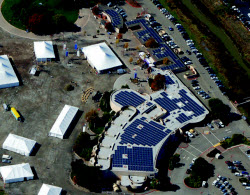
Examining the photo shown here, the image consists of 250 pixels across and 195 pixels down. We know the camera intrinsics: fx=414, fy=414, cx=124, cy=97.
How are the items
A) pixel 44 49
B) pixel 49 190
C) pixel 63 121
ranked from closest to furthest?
pixel 49 190 → pixel 63 121 → pixel 44 49

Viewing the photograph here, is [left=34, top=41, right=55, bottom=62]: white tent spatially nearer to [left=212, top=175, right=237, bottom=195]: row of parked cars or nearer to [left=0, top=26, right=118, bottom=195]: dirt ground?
[left=0, top=26, right=118, bottom=195]: dirt ground

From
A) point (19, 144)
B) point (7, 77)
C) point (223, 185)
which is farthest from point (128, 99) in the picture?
point (7, 77)

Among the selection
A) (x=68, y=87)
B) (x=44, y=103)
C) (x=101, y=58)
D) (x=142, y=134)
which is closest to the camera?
(x=142, y=134)

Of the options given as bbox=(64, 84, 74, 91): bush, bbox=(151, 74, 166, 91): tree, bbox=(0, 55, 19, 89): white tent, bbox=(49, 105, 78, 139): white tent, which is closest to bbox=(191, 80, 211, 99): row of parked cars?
bbox=(151, 74, 166, 91): tree

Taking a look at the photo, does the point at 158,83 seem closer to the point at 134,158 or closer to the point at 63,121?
the point at 134,158

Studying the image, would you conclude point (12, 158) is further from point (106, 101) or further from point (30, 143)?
point (106, 101)

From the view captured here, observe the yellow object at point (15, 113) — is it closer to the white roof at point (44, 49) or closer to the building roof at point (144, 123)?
the white roof at point (44, 49)

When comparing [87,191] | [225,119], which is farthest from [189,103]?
[87,191]

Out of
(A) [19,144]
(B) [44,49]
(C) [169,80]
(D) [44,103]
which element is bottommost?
(D) [44,103]
